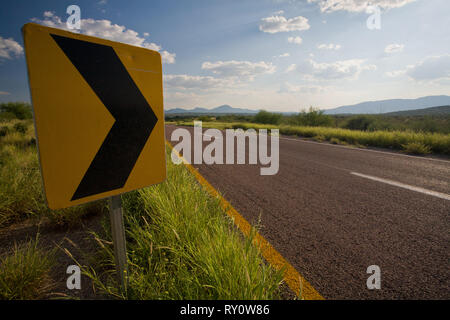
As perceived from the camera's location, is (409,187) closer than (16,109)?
Yes

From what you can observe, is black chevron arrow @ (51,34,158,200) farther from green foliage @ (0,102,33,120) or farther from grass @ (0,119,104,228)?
green foliage @ (0,102,33,120)

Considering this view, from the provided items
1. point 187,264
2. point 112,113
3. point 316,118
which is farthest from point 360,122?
point 112,113

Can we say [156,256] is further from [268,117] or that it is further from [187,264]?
[268,117]

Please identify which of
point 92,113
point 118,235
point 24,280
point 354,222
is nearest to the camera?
point 92,113

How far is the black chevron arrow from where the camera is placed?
85 centimetres

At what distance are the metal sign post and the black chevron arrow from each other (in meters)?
0.11

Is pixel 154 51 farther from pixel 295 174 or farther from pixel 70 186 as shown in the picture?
pixel 295 174

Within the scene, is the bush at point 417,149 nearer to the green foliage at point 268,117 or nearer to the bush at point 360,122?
the bush at point 360,122

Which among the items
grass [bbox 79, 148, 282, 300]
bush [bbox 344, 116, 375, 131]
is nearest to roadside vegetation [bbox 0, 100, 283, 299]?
grass [bbox 79, 148, 282, 300]

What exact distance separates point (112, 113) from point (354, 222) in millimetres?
2429

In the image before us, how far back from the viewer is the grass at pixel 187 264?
1.05 m

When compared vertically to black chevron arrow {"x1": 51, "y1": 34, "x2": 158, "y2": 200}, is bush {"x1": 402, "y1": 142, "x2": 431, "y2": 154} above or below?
below

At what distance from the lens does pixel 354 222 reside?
6.93 ft
